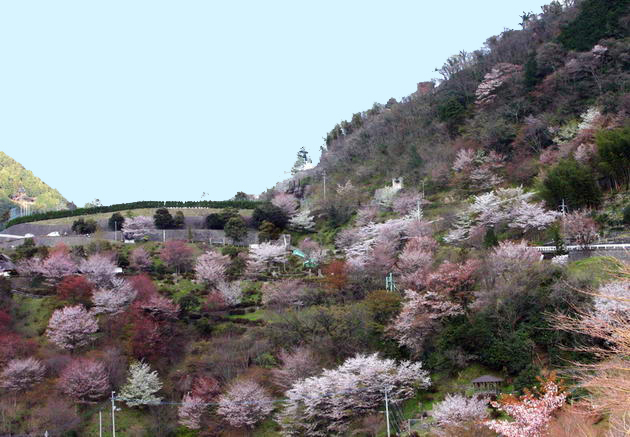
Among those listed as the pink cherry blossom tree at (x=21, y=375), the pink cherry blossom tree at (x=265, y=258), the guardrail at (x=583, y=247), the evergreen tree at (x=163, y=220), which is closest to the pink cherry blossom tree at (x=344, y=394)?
the guardrail at (x=583, y=247)

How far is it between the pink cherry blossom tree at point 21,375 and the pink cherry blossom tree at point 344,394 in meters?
11.9

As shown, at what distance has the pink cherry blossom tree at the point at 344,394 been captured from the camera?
2431 centimetres

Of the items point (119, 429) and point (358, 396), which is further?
point (119, 429)

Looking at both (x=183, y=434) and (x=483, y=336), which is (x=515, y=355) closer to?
(x=483, y=336)

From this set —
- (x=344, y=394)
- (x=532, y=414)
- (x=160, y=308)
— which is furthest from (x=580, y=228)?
(x=160, y=308)

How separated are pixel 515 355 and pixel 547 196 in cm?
1358

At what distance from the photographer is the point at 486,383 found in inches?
948

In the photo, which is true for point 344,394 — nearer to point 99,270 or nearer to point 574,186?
point 574,186

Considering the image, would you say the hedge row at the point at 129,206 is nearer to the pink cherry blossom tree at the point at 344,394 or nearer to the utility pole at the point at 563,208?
the utility pole at the point at 563,208

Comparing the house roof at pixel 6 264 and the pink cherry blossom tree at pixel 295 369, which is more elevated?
the house roof at pixel 6 264

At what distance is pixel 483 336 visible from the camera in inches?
1008

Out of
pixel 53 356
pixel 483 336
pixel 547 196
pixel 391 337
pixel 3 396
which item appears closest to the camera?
pixel 483 336

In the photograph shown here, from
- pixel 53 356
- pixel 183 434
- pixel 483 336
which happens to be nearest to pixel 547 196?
pixel 483 336

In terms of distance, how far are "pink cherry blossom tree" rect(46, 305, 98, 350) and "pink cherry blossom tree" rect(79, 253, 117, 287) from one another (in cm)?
500
